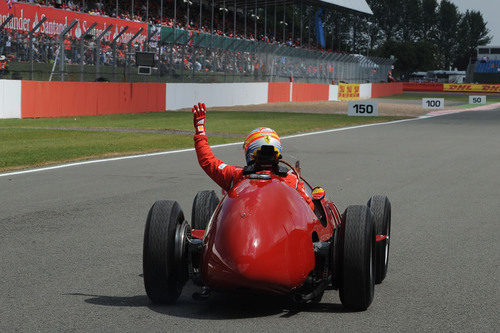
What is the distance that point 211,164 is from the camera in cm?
563

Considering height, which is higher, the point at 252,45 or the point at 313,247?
the point at 252,45

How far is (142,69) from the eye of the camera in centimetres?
3022

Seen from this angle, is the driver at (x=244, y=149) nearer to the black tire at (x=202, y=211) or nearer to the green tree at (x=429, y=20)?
the black tire at (x=202, y=211)

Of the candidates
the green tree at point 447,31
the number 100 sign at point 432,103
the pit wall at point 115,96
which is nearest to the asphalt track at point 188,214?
the pit wall at point 115,96

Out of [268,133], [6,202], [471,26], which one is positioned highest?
[471,26]

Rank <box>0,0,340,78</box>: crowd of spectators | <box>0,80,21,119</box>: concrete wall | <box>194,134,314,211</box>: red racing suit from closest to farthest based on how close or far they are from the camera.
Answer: <box>194,134,314,211</box>: red racing suit < <box>0,80,21,119</box>: concrete wall < <box>0,0,340,78</box>: crowd of spectators

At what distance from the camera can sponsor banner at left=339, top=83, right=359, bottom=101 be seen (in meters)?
51.1

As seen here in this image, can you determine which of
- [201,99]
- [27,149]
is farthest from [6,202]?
[201,99]

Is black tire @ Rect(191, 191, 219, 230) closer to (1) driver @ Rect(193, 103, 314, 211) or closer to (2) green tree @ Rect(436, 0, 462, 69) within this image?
(1) driver @ Rect(193, 103, 314, 211)

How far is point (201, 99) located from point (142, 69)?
18.4 ft

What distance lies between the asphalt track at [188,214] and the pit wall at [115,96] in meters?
10.8

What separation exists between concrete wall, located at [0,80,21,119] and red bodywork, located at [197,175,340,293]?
1961 centimetres

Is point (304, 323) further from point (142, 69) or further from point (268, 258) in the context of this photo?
point (142, 69)

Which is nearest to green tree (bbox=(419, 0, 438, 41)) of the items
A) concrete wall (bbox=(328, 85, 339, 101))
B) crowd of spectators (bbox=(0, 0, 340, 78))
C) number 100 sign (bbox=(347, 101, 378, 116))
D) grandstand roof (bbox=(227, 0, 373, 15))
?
grandstand roof (bbox=(227, 0, 373, 15))
